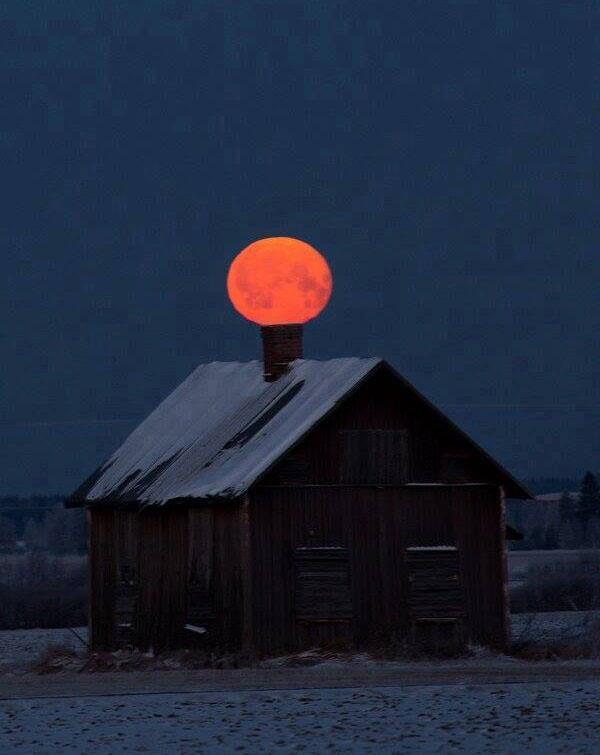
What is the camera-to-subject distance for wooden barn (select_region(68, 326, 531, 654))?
31.1 meters

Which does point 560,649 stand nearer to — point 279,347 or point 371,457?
point 371,457

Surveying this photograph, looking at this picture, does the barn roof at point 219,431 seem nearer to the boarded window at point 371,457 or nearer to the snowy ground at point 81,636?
the boarded window at point 371,457

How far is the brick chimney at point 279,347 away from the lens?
3544 centimetres

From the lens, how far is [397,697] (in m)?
23.0

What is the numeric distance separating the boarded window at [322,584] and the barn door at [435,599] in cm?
125

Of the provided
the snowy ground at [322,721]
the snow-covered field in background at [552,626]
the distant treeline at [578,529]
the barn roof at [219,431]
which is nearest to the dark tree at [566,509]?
the distant treeline at [578,529]

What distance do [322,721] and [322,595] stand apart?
10.7 m

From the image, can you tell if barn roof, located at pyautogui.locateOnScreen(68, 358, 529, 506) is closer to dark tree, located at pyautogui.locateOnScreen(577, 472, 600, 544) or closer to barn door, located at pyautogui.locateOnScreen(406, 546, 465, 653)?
barn door, located at pyautogui.locateOnScreen(406, 546, 465, 653)

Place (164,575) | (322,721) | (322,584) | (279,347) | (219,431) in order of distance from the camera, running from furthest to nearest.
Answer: (279,347) → (219,431) → (164,575) → (322,584) → (322,721)

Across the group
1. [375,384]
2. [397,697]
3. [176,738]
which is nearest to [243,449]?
[375,384]

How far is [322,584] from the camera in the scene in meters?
31.3

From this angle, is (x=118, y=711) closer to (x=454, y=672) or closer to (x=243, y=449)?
(x=454, y=672)

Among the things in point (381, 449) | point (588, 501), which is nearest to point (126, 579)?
point (381, 449)

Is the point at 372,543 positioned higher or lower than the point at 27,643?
higher
